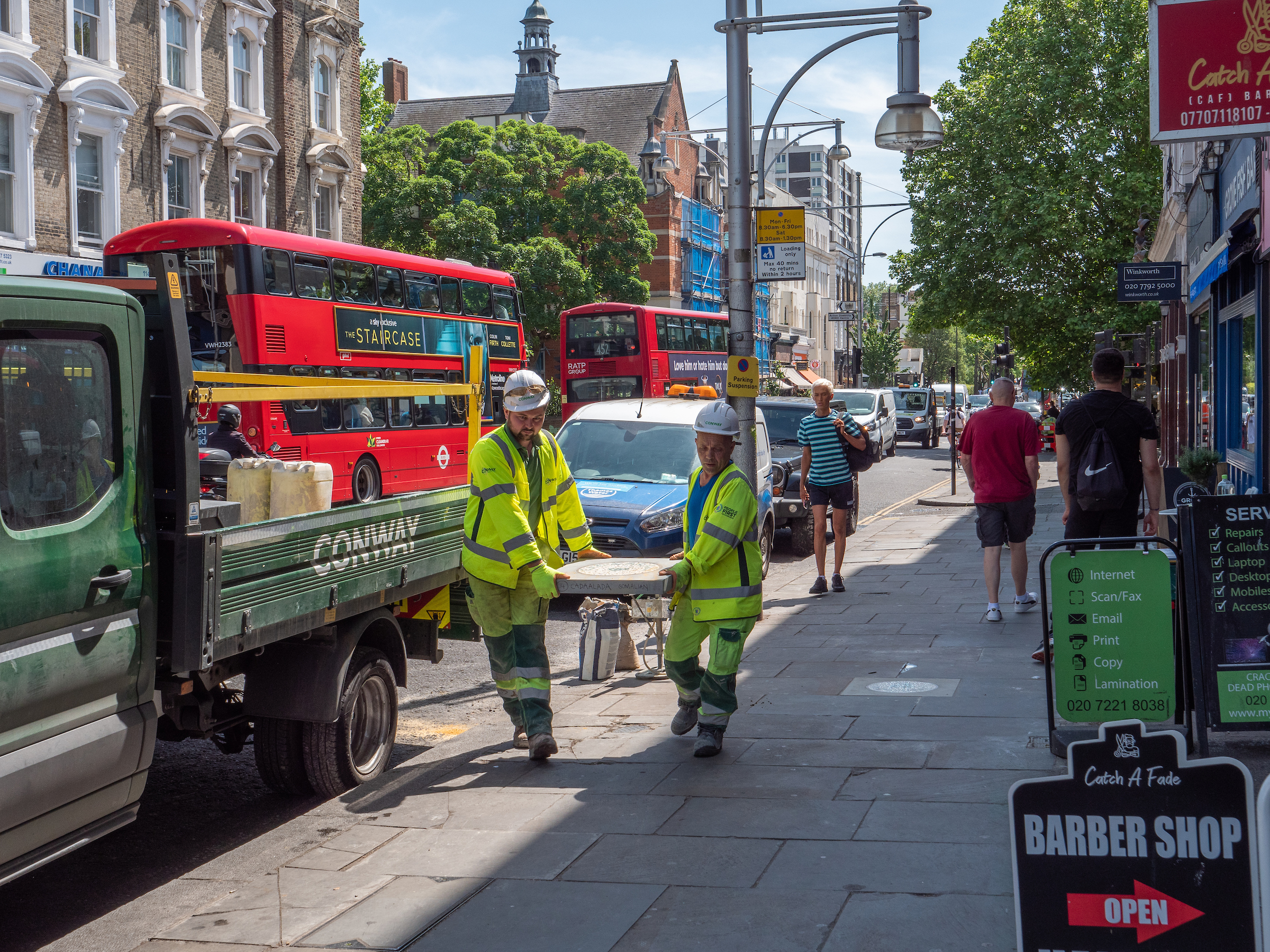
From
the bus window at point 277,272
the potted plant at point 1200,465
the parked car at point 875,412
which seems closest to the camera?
the potted plant at point 1200,465

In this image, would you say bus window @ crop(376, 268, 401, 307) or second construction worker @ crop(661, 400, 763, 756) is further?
bus window @ crop(376, 268, 401, 307)

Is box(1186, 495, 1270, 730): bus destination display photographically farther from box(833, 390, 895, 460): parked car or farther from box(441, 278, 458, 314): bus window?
box(833, 390, 895, 460): parked car

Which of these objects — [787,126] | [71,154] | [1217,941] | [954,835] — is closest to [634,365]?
[787,126]

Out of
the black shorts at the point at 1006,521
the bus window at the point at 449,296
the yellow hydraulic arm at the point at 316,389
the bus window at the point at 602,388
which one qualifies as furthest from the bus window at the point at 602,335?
the yellow hydraulic arm at the point at 316,389

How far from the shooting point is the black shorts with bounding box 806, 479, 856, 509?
11.8 meters

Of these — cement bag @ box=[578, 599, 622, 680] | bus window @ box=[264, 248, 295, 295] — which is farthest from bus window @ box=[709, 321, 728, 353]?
cement bag @ box=[578, 599, 622, 680]

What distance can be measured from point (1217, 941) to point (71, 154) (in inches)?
1007

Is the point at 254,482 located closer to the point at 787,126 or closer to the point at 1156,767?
the point at 1156,767

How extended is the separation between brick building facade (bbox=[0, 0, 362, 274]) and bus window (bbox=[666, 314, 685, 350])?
359 inches

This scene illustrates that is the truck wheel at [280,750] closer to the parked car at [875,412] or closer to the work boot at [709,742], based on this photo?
the work boot at [709,742]

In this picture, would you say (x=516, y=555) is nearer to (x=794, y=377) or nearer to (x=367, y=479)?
(x=367, y=479)

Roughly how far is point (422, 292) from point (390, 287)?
1.11 metres

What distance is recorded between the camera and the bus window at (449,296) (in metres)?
21.7

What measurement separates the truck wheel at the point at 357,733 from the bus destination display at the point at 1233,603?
3.75 metres
